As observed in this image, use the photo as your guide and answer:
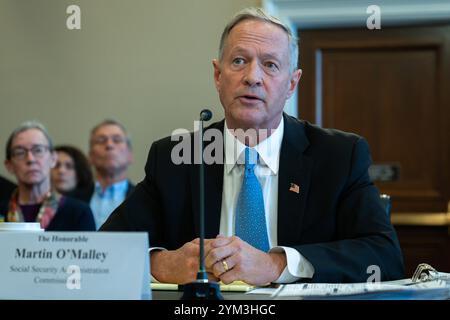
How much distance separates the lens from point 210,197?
7.38 feet

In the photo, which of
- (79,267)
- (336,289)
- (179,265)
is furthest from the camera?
(179,265)

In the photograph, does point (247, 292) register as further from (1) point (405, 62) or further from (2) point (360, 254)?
(1) point (405, 62)

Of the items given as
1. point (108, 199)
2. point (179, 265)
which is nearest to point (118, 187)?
point (108, 199)

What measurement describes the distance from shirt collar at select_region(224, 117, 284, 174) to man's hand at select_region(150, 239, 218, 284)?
432 millimetres

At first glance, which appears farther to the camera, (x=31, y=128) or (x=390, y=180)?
(x=390, y=180)

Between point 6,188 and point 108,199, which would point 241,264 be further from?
point 6,188

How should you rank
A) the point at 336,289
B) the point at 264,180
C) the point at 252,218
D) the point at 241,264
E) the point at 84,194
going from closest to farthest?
the point at 336,289, the point at 241,264, the point at 252,218, the point at 264,180, the point at 84,194

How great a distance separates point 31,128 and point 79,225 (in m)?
0.72

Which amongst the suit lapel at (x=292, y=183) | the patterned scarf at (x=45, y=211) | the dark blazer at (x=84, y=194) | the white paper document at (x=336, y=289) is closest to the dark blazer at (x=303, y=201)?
the suit lapel at (x=292, y=183)

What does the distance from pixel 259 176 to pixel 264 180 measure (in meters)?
0.02

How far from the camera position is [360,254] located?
1.96 metres

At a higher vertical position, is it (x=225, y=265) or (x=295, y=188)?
(x=295, y=188)

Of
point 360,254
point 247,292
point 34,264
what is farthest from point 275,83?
point 34,264
